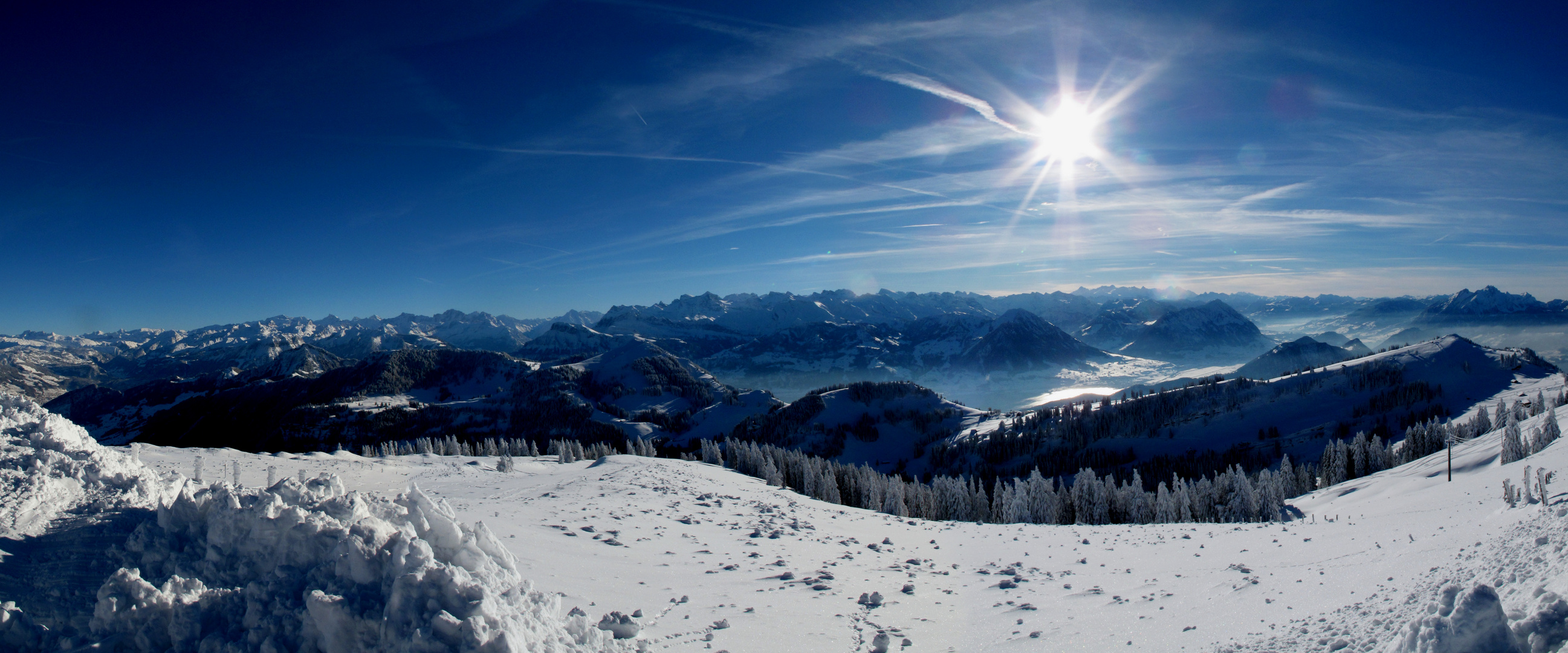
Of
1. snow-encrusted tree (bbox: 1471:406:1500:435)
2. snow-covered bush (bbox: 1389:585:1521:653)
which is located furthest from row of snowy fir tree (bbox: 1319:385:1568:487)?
snow-covered bush (bbox: 1389:585:1521:653)

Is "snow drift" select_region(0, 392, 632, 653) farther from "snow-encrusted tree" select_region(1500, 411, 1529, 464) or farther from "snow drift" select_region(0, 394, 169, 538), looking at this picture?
"snow-encrusted tree" select_region(1500, 411, 1529, 464)

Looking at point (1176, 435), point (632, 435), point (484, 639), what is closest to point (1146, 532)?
point (484, 639)

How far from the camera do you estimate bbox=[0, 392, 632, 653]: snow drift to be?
7.22 meters

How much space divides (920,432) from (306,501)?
538ft

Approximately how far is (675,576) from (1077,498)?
57.8m

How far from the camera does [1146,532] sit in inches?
1067

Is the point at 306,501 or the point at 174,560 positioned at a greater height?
the point at 306,501

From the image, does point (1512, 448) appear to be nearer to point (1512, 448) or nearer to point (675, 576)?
point (1512, 448)

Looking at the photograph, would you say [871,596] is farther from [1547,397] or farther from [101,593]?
[1547,397]

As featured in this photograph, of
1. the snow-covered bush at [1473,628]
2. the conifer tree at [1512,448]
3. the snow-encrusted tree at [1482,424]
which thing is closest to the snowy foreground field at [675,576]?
the snow-covered bush at [1473,628]

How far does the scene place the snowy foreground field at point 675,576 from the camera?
289 inches

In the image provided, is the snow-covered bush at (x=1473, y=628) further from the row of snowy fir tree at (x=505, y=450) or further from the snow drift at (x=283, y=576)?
the row of snowy fir tree at (x=505, y=450)

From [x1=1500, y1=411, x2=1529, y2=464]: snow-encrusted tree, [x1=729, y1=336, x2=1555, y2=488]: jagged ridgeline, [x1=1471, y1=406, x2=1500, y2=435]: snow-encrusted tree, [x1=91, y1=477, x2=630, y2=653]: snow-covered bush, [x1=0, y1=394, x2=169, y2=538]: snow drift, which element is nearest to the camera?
[x1=91, y1=477, x2=630, y2=653]: snow-covered bush

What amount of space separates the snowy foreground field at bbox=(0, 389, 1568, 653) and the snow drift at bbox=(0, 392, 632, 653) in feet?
0.10
